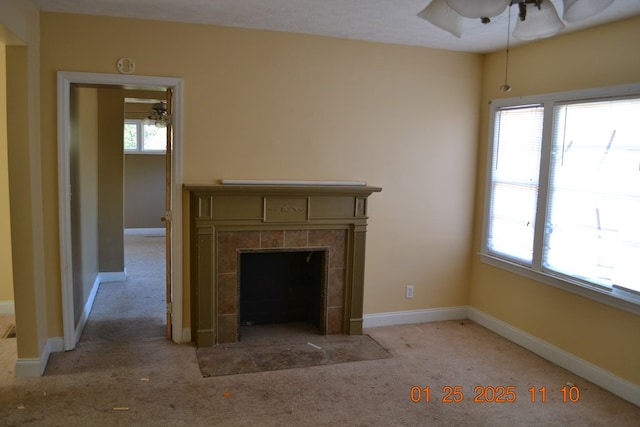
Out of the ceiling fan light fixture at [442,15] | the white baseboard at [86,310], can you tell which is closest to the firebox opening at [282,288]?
the white baseboard at [86,310]

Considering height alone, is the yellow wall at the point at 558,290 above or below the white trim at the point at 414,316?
above

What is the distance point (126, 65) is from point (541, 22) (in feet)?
9.27

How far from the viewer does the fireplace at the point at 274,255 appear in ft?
12.9

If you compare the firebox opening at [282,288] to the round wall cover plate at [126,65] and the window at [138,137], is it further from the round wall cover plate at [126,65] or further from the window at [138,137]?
the window at [138,137]

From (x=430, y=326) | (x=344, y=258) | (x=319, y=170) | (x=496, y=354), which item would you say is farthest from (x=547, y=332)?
(x=319, y=170)

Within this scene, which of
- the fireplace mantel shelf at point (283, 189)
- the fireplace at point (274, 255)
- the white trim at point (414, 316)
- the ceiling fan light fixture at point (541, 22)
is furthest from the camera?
the white trim at point (414, 316)

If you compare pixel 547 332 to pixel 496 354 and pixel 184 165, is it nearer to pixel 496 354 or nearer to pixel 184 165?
pixel 496 354

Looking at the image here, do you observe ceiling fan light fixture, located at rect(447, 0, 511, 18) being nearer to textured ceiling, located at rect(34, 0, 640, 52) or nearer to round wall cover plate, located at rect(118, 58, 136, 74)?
textured ceiling, located at rect(34, 0, 640, 52)

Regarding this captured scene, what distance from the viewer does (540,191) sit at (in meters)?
Answer: 3.97

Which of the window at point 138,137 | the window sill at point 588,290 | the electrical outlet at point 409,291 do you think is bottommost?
the electrical outlet at point 409,291

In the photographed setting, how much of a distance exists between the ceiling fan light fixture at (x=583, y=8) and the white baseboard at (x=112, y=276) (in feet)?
17.2

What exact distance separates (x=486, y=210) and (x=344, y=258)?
1.40m

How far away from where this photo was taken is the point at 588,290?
3.57 m

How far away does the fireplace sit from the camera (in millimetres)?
3918
